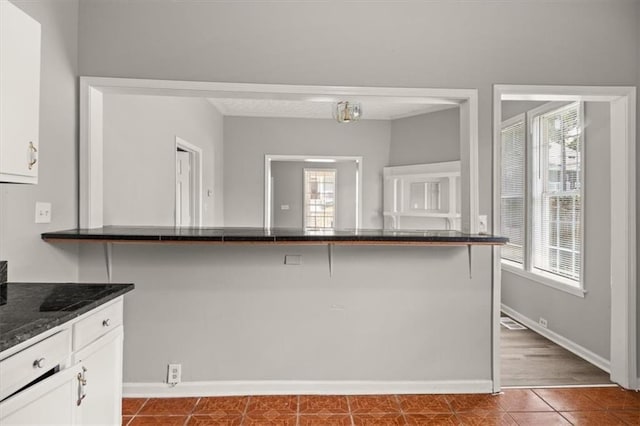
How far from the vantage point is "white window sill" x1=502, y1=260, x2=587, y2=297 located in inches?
139

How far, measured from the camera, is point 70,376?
1490mm

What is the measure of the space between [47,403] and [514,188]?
4620 millimetres

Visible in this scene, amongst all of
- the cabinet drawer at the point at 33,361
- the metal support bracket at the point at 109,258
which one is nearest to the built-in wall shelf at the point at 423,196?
the metal support bracket at the point at 109,258

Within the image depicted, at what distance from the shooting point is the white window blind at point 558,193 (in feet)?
11.9

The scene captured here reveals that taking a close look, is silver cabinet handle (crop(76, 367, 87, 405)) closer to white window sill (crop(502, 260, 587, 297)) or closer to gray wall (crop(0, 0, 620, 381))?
gray wall (crop(0, 0, 620, 381))

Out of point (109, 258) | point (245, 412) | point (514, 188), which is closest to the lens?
point (245, 412)

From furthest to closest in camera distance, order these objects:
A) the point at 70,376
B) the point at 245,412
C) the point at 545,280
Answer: the point at 545,280 < the point at 245,412 < the point at 70,376

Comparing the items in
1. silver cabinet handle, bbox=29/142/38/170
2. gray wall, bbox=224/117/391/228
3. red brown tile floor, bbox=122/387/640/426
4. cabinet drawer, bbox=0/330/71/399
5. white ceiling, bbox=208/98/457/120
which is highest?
white ceiling, bbox=208/98/457/120

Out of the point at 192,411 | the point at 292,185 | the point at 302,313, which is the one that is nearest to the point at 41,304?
the point at 192,411

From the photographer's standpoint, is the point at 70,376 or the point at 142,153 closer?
the point at 70,376

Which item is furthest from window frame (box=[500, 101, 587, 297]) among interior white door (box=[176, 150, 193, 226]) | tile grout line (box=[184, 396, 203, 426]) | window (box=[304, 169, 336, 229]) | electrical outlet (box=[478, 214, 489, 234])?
window (box=[304, 169, 336, 229])

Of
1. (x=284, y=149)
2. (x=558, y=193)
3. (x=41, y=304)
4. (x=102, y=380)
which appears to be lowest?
(x=102, y=380)

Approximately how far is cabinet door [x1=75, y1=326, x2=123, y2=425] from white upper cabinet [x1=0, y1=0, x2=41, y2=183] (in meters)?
0.76

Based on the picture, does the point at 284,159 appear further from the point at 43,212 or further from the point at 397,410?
the point at 397,410
